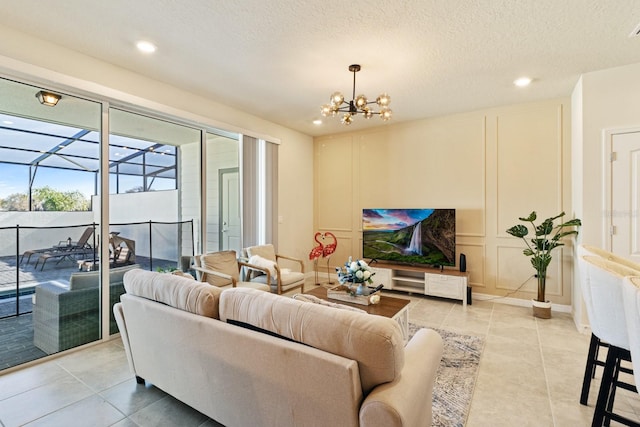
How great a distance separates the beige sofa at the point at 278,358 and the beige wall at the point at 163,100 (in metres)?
2.04

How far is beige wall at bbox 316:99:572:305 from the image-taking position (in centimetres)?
406

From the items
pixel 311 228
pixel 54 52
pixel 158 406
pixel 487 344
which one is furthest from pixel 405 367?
pixel 311 228

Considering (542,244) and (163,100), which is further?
(542,244)

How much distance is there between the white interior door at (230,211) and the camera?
4484mm

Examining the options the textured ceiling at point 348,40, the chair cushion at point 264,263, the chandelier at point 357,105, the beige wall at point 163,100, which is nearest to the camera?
the textured ceiling at point 348,40

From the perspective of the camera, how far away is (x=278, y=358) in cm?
138

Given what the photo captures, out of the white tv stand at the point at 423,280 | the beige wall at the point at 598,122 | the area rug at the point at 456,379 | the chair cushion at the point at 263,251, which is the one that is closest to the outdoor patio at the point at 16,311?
the chair cushion at the point at 263,251

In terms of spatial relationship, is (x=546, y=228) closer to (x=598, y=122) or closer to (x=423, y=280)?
(x=598, y=122)

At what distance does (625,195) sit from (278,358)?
12.4 feet

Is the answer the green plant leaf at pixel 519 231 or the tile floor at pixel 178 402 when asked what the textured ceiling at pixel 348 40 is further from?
the tile floor at pixel 178 402

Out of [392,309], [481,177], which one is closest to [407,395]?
[392,309]

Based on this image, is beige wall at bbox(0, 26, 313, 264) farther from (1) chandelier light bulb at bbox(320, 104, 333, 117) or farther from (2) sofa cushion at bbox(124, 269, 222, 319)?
(2) sofa cushion at bbox(124, 269, 222, 319)

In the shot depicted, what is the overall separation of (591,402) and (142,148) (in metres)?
4.61

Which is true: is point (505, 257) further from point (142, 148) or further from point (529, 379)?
point (142, 148)
